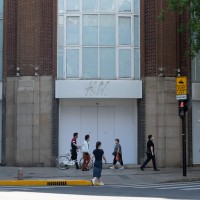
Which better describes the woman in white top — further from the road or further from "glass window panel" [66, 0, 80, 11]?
"glass window panel" [66, 0, 80, 11]

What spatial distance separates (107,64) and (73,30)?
99.5 inches

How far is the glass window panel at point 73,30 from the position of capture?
85.0 ft

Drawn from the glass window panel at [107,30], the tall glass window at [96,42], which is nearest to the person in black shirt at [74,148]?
the tall glass window at [96,42]

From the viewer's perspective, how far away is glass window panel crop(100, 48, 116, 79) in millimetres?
25875

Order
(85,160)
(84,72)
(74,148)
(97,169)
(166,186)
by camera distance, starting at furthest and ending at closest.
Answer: (84,72)
(74,148)
(85,160)
(97,169)
(166,186)

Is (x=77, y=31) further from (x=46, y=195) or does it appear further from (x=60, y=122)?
(x=46, y=195)

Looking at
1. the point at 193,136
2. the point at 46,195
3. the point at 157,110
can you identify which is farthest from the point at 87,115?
the point at 46,195

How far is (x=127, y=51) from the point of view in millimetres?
26031

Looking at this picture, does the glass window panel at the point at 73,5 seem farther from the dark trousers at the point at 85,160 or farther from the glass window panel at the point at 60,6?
the dark trousers at the point at 85,160

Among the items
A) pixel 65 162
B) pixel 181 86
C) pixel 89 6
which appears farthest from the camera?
pixel 89 6

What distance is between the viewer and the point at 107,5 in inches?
1023

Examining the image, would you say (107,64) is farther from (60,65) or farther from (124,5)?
(124,5)

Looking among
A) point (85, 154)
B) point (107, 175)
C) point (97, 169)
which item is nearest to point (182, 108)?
point (107, 175)

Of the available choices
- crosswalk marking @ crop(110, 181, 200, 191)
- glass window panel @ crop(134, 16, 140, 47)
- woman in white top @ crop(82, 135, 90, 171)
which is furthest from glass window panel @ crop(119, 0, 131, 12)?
crosswalk marking @ crop(110, 181, 200, 191)
